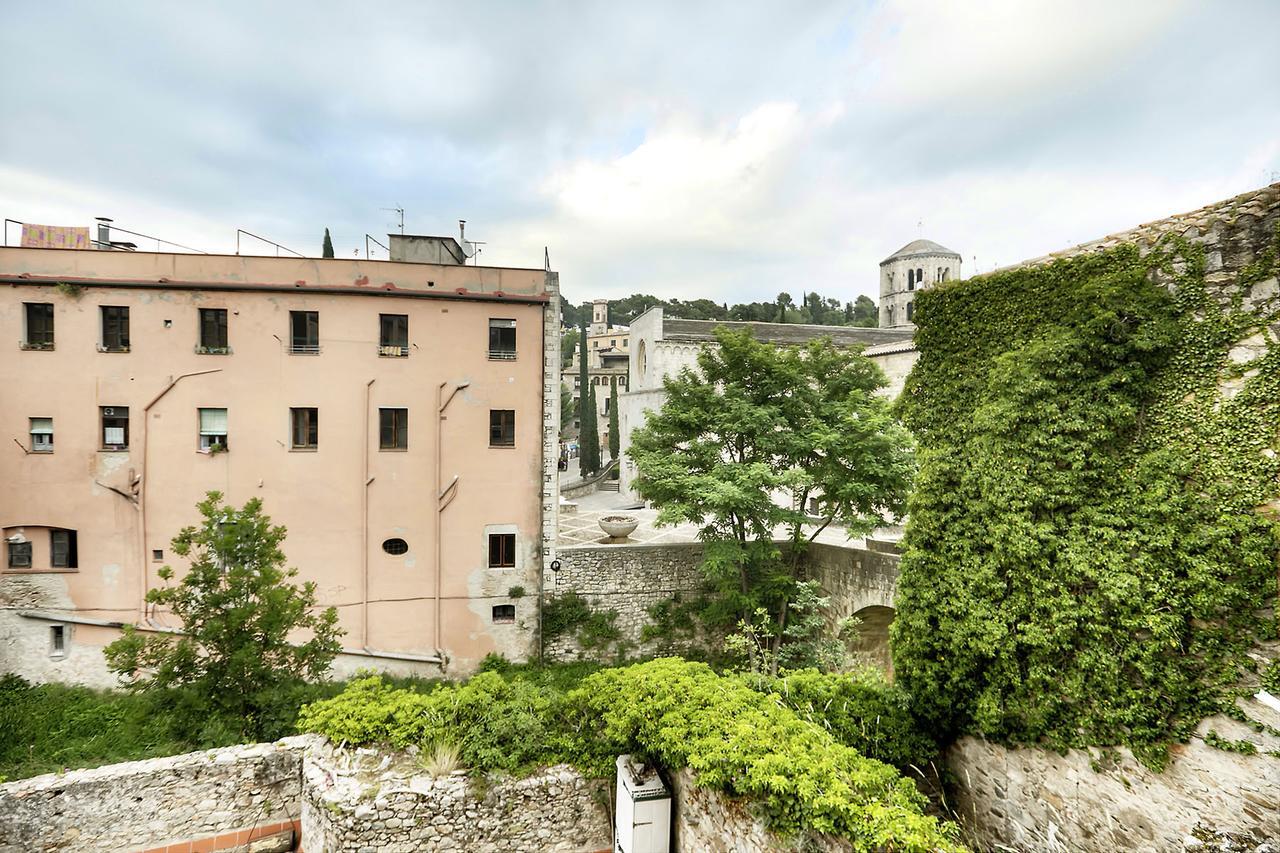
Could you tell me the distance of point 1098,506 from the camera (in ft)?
19.3

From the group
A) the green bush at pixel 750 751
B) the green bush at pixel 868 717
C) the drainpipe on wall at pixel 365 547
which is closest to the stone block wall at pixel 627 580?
the drainpipe on wall at pixel 365 547

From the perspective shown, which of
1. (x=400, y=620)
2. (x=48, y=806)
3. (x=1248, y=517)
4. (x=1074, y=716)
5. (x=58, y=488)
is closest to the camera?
(x=1248, y=517)

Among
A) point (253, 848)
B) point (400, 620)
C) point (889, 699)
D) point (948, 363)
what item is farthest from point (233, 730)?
point (948, 363)

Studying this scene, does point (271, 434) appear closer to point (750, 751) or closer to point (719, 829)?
point (719, 829)

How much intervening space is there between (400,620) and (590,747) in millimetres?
9234

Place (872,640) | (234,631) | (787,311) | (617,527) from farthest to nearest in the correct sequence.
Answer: (787,311)
(617,527)
(872,640)
(234,631)

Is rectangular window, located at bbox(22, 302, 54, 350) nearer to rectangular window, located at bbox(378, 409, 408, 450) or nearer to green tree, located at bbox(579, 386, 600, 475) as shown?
rectangular window, located at bbox(378, 409, 408, 450)

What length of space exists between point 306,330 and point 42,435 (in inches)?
283

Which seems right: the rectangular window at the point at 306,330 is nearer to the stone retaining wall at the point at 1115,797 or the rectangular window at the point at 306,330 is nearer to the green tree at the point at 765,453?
the green tree at the point at 765,453

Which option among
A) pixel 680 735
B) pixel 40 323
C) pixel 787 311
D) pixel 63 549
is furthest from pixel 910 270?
pixel 63 549

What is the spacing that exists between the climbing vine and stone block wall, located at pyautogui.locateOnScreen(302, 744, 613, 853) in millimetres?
5158

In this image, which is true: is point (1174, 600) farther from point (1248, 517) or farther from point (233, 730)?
point (233, 730)

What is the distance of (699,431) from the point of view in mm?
15188

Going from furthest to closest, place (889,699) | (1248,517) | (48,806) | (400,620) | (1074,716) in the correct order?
1. (400,620)
2. (48,806)
3. (889,699)
4. (1074,716)
5. (1248,517)
